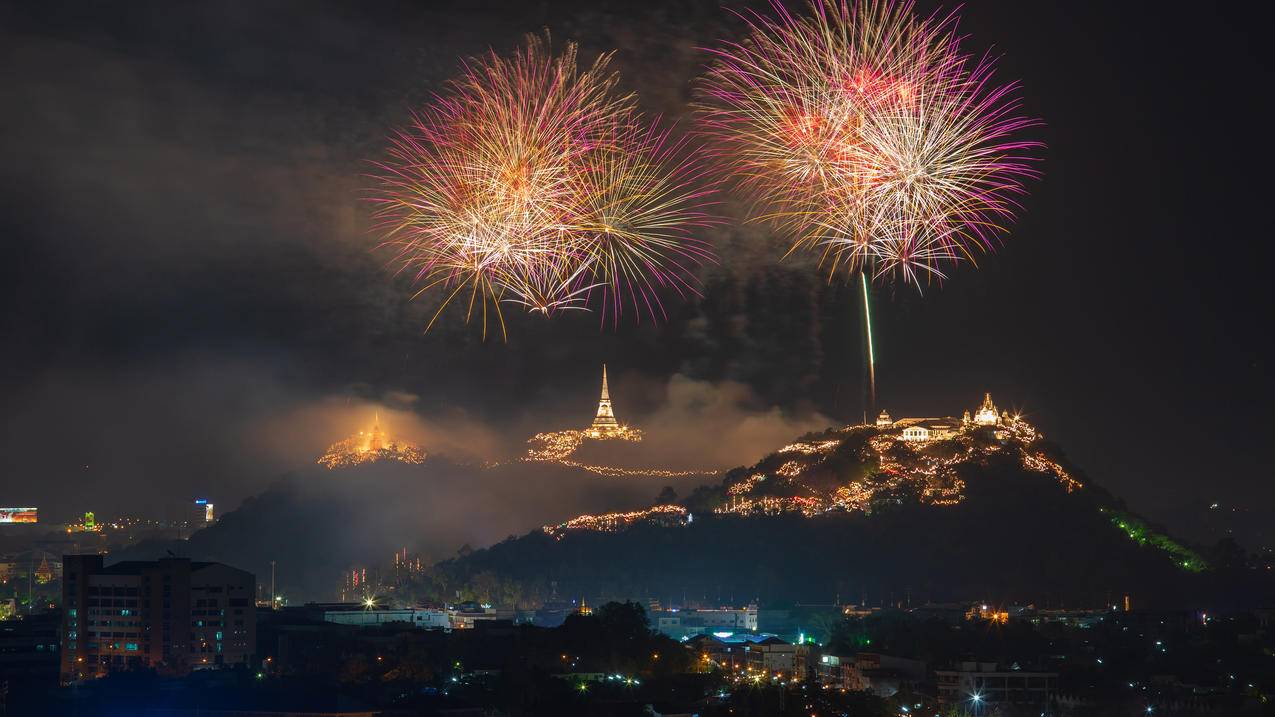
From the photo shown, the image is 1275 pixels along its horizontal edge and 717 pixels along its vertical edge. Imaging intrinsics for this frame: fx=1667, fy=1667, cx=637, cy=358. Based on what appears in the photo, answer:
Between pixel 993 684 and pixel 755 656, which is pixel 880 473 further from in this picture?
pixel 993 684

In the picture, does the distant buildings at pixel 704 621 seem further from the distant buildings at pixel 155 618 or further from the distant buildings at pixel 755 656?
the distant buildings at pixel 155 618

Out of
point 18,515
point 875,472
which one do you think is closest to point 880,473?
point 875,472

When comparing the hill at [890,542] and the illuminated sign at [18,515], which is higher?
the illuminated sign at [18,515]

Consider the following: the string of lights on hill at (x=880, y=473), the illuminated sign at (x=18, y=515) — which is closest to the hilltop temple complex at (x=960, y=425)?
the string of lights on hill at (x=880, y=473)

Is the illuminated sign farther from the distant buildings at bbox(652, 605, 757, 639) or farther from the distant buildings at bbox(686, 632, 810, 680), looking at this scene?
the distant buildings at bbox(686, 632, 810, 680)

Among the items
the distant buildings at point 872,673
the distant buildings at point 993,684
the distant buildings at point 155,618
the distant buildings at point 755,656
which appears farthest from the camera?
the distant buildings at point 155,618

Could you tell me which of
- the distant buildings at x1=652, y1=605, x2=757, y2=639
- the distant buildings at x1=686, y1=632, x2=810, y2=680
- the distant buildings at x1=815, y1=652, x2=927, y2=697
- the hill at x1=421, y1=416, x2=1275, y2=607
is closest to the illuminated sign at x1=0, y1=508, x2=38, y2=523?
the hill at x1=421, y1=416, x2=1275, y2=607
